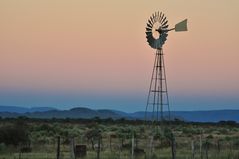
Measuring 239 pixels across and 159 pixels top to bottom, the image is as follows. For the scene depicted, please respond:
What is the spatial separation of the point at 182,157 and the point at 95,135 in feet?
84.4

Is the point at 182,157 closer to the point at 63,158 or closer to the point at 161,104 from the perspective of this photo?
the point at 161,104

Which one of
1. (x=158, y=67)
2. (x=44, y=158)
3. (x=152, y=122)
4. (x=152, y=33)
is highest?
(x=152, y=33)

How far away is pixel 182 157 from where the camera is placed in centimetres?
3384

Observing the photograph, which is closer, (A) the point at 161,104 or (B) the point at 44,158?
(B) the point at 44,158

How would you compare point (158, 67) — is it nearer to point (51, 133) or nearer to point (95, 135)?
point (95, 135)

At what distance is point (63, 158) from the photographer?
107ft

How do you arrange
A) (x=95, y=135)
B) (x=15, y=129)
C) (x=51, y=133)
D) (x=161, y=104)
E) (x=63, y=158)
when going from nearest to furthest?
1. (x=63, y=158)
2. (x=161, y=104)
3. (x=15, y=129)
4. (x=95, y=135)
5. (x=51, y=133)

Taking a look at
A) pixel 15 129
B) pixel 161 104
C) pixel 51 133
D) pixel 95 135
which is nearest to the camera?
pixel 161 104

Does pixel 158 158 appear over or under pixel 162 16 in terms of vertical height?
under

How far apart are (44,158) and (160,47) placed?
9874 mm

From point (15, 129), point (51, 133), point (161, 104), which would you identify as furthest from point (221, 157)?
point (51, 133)

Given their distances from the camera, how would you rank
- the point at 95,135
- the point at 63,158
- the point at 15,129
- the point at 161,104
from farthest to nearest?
the point at 95,135
the point at 15,129
the point at 161,104
the point at 63,158

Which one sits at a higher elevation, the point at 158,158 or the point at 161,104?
the point at 161,104

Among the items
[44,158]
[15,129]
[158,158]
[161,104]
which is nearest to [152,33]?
[161,104]
